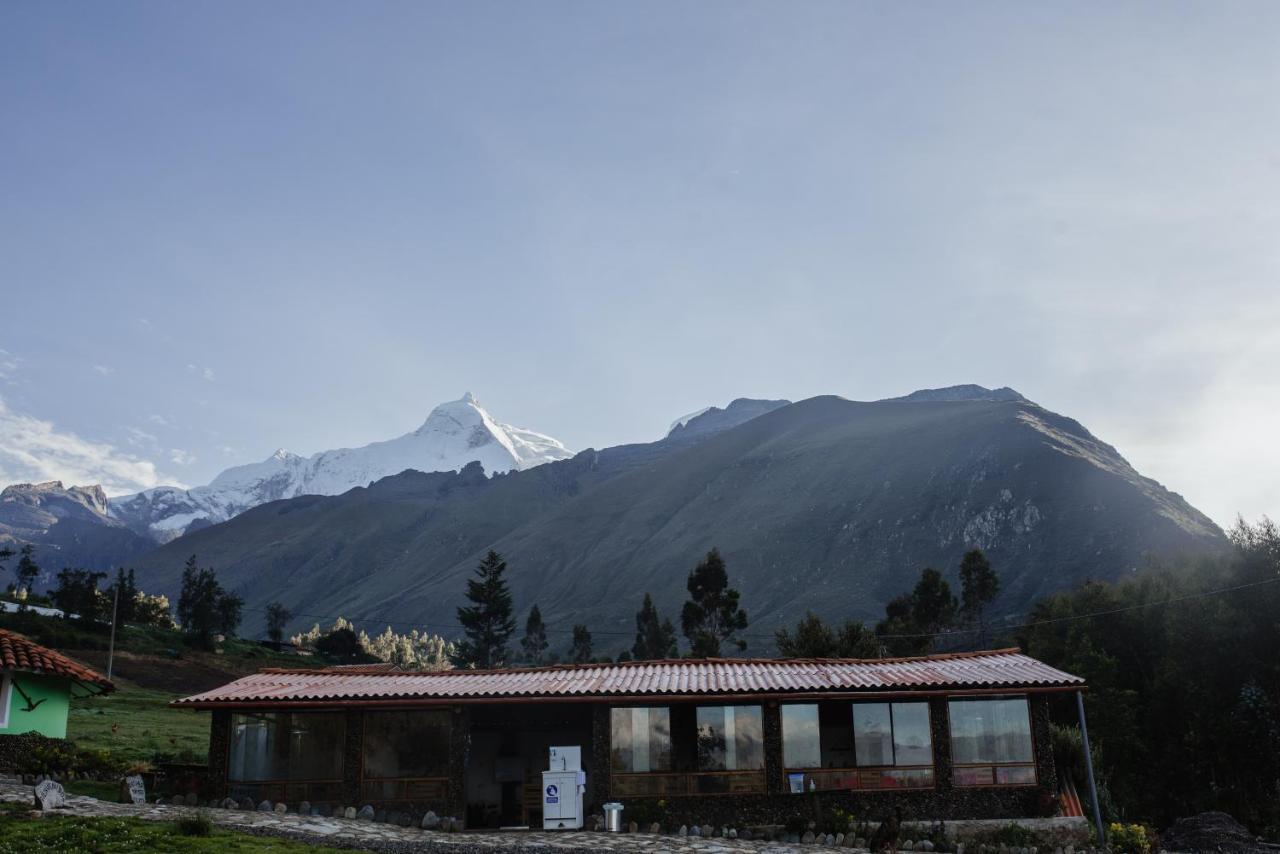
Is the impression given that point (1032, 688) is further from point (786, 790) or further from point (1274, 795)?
point (1274, 795)

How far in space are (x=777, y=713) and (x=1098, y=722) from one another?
988 inches

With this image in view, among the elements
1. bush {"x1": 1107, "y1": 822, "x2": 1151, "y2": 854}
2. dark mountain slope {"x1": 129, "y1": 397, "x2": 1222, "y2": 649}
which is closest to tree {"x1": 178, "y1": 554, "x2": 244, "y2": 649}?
dark mountain slope {"x1": 129, "y1": 397, "x2": 1222, "y2": 649}

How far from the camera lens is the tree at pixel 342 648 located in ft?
335

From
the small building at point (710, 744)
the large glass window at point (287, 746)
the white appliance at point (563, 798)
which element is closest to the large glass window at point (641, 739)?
the small building at point (710, 744)

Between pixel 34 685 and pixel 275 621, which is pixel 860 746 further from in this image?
pixel 275 621

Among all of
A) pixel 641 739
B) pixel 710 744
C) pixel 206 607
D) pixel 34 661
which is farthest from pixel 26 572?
pixel 710 744

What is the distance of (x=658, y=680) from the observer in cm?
2688

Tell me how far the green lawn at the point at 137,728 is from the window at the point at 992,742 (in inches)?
820

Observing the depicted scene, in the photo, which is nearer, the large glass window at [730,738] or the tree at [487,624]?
the large glass window at [730,738]

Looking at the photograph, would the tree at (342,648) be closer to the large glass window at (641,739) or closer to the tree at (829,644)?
the tree at (829,644)

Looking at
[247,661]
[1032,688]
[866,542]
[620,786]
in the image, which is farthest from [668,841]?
[866,542]

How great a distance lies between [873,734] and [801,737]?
5.81ft

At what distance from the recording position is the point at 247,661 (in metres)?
82.2

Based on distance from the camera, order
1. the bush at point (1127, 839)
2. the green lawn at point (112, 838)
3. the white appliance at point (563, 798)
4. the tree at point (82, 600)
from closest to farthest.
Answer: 1. the green lawn at point (112, 838)
2. the bush at point (1127, 839)
3. the white appliance at point (563, 798)
4. the tree at point (82, 600)
